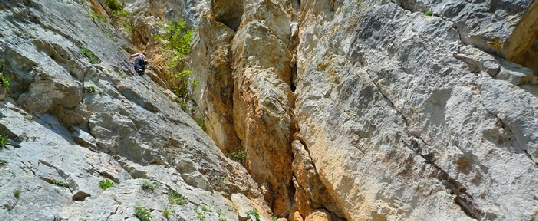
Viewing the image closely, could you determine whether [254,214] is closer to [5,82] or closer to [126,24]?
[5,82]

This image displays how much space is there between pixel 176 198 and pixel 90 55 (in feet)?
18.3

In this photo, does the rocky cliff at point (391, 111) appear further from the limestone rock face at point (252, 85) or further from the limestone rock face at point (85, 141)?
the limestone rock face at point (85, 141)

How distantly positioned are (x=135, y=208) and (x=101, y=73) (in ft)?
16.4

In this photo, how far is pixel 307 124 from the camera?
1237cm

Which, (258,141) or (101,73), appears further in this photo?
(258,141)

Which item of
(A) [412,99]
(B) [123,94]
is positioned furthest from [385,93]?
(B) [123,94]

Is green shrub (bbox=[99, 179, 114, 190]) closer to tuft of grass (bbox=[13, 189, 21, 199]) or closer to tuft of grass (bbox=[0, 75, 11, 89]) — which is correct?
tuft of grass (bbox=[13, 189, 21, 199])

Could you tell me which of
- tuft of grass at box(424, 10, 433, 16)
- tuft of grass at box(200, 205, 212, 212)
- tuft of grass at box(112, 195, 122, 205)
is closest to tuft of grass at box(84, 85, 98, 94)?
tuft of grass at box(112, 195, 122, 205)

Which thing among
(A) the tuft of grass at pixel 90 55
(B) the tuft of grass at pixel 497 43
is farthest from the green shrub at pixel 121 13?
(B) the tuft of grass at pixel 497 43

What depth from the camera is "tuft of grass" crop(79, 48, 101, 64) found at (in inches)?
450

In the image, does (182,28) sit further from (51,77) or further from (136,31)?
(51,77)

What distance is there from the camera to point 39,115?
8.94 metres

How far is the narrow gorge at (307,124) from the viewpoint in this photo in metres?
7.66

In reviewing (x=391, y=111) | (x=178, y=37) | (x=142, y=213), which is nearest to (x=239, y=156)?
(x=391, y=111)
